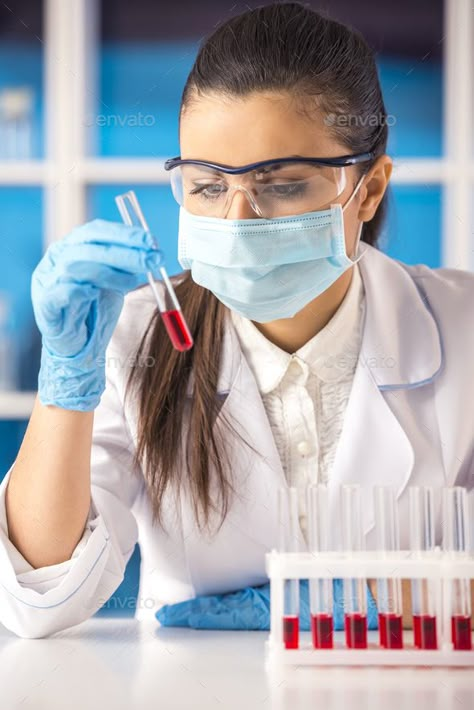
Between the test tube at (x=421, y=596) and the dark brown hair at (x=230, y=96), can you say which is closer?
the test tube at (x=421, y=596)

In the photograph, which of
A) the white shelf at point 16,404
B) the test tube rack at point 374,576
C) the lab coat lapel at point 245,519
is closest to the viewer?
the test tube rack at point 374,576

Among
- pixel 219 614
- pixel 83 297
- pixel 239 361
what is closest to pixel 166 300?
pixel 83 297

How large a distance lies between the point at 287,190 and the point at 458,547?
0.57 m

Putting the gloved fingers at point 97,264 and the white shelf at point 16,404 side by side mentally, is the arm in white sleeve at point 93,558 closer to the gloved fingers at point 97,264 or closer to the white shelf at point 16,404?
the gloved fingers at point 97,264

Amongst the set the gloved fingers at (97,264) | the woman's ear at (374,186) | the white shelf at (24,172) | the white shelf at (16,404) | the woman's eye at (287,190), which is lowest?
the white shelf at (16,404)

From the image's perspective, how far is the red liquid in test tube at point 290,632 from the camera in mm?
1125

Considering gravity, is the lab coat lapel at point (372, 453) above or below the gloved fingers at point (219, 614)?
above

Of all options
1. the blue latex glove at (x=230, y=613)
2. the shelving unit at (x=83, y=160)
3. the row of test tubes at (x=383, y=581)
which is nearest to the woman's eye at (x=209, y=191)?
the row of test tubes at (x=383, y=581)

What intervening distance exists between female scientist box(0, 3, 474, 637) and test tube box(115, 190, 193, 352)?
1.6 inches

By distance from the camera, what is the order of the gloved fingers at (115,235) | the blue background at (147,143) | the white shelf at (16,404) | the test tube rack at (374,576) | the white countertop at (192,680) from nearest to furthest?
the white countertop at (192,680)
the test tube rack at (374,576)
the gloved fingers at (115,235)
the white shelf at (16,404)
the blue background at (147,143)

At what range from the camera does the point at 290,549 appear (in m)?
1.16

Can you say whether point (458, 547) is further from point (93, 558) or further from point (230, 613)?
point (93, 558)

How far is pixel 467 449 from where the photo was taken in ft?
5.02

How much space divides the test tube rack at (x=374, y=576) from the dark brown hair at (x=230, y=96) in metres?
0.36
